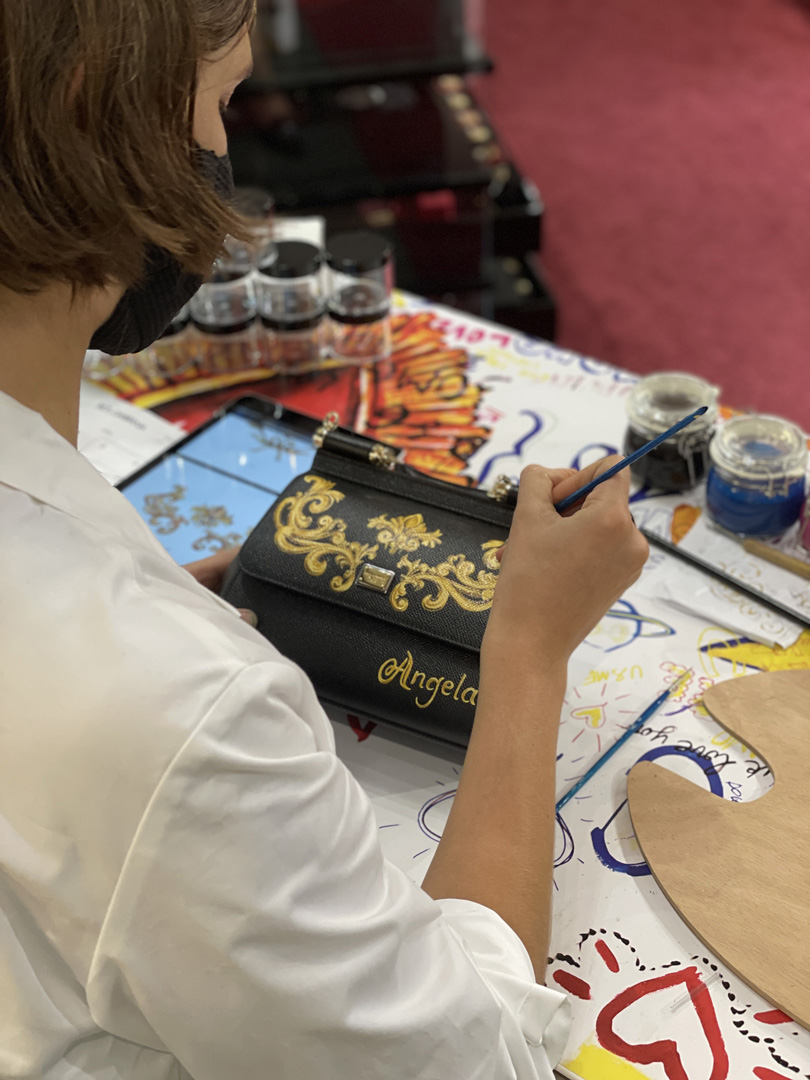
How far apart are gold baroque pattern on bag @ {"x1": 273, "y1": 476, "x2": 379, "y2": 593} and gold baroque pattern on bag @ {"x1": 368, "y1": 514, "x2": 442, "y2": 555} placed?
0.01 meters

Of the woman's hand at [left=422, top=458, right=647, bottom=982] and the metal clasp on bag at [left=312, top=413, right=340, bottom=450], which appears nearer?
the woman's hand at [left=422, top=458, right=647, bottom=982]

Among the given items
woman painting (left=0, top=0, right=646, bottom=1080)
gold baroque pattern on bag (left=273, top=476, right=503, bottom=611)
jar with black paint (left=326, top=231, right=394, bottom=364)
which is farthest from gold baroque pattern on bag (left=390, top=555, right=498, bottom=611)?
jar with black paint (left=326, top=231, right=394, bottom=364)

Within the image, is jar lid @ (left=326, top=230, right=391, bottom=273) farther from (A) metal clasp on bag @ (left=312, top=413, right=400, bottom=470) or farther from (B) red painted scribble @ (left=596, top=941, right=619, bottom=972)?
(B) red painted scribble @ (left=596, top=941, right=619, bottom=972)

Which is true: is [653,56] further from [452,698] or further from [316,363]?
[452,698]

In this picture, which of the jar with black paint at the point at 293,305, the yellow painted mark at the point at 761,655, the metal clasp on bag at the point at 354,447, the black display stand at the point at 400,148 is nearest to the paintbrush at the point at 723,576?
the yellow painted mark at the point at 761,655

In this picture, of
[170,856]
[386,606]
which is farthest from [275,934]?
[386,606]

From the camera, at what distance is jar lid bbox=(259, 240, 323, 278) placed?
127cm

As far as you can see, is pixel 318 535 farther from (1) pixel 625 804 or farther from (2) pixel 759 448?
(2) pixel 759 448

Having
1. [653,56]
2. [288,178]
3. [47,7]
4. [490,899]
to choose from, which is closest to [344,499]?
[490,899]

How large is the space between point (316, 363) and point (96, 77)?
0.83 meters

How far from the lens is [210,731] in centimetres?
53

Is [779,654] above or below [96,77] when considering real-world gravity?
below

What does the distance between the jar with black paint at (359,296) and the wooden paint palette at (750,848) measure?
0.66 metres

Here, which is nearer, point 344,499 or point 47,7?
point 47,7
